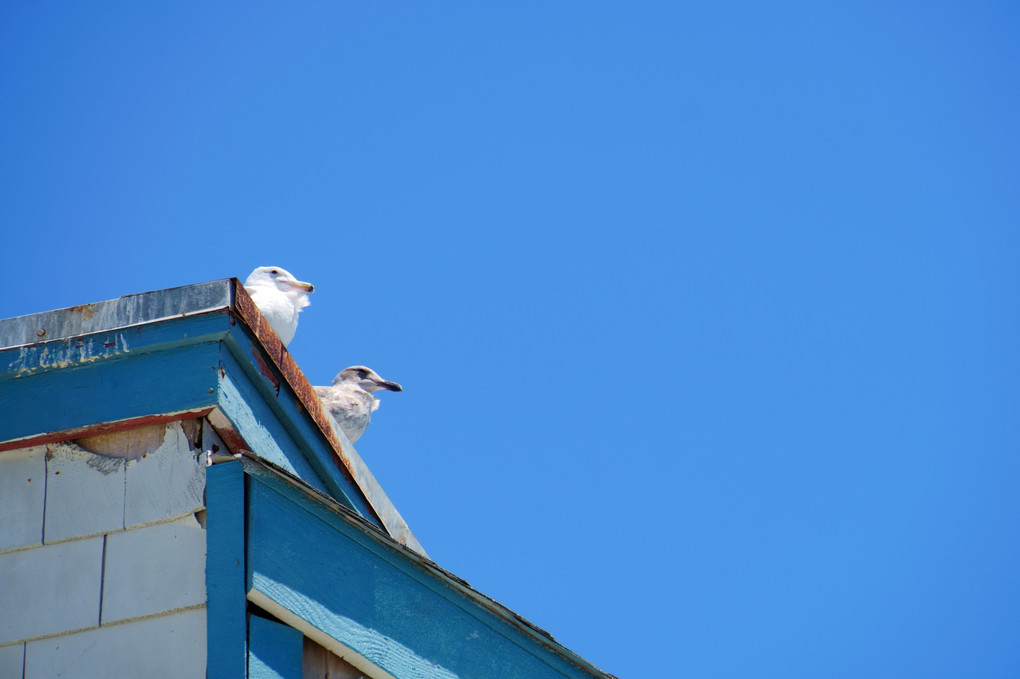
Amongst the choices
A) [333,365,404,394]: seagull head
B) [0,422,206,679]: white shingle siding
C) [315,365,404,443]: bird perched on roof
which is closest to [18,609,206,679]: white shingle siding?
[0,422,206,679]: white shingle siding

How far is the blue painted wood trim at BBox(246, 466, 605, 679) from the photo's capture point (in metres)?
2.47

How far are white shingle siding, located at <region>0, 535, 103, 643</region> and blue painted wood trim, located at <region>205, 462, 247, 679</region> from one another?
28 cm

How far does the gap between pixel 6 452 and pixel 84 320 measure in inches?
14.5

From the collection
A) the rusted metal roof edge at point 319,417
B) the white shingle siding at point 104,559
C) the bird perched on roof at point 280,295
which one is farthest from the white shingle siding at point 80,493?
the bird perched on roof at point 280,295

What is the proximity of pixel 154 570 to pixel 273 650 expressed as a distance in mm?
327

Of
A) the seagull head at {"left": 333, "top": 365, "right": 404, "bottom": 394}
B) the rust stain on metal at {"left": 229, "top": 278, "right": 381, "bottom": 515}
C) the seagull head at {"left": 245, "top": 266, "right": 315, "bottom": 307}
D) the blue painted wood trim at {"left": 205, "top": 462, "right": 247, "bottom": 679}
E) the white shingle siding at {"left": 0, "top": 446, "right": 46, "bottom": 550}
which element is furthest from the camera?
the seagull head at {"left": 333, "top": 365, "right": 404, "bottom": 394}

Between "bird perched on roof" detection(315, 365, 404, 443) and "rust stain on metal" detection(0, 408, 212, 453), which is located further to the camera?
"bird perched on roof" detection(315, 365, 404, 443)

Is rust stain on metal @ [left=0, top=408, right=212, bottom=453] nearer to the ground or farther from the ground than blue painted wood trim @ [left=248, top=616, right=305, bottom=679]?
farther from the ground

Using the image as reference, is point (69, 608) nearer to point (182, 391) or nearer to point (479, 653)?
point (182, 391)

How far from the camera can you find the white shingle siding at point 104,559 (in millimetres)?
2379

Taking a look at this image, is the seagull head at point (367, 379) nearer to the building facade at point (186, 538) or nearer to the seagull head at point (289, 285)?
the seagull head at point (289, 285)

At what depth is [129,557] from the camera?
2471mm

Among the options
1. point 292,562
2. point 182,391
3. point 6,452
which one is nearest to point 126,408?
point 182,391

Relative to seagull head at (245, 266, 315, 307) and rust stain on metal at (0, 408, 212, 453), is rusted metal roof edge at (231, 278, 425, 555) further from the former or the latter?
seagull head at (245, 266, 315, 307)
